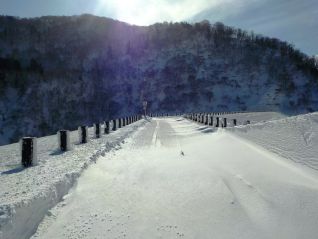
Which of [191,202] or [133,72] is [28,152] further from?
[133,72]

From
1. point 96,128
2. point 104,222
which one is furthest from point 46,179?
point 96,128

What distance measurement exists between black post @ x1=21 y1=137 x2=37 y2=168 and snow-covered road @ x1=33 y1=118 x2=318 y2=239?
137cm

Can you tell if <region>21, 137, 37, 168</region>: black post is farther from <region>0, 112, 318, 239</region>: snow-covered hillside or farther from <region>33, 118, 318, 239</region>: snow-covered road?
<region>33, 118, 318, 239</region>: snow-covered road

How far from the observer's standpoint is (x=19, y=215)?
5.02 m

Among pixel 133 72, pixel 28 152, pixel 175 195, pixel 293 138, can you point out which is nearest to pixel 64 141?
pixel 28 152

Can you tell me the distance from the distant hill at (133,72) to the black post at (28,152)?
289 ft

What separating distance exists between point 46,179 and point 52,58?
14162 cm

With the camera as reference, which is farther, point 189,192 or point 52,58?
point 52,58

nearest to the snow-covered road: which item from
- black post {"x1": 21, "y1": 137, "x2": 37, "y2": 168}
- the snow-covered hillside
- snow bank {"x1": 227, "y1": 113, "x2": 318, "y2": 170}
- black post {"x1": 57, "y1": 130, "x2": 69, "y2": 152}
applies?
the snow-covered hillside

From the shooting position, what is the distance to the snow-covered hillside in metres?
5.28

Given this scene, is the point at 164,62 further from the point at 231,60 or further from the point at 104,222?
the point at 104,222

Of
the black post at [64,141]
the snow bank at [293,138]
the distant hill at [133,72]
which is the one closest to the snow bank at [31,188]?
the black post at [64,141]

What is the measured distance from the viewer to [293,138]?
31.8ft

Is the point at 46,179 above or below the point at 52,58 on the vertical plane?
below
